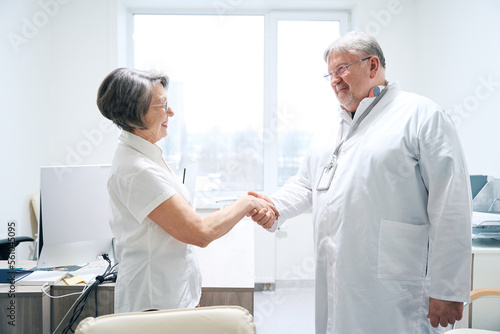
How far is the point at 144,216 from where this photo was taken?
118 centimetres

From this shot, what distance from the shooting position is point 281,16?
371 cm

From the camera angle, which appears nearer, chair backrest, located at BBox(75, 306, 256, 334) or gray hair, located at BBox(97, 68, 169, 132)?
chair backrest, located at BBox(75, 306, 256, 334)

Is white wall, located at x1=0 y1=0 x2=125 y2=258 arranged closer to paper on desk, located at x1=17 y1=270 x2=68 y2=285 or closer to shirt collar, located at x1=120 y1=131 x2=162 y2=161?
paper on desk, located at x1=17 y1=270 x2=68 y2=285

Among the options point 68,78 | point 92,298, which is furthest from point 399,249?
point 68,78

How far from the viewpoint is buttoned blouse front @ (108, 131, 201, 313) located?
1.19 meters

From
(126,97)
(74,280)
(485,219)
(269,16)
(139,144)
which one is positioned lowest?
(74,280)

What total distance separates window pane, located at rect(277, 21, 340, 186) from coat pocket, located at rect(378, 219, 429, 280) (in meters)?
2.49

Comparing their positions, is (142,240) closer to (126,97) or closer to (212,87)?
(126,97)

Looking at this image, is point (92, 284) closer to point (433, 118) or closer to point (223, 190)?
point (433, 118)

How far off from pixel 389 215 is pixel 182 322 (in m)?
0.81

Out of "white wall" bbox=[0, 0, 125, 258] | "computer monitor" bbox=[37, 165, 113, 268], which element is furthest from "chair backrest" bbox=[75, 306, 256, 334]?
"white wall" bbox=[0, 0, 125, 258]

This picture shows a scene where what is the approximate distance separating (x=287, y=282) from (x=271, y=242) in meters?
0.47

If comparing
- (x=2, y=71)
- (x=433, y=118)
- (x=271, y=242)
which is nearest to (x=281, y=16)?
(x=271, y=242)

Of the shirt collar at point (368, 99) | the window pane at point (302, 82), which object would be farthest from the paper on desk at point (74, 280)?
the window pane at point (302, 82)
